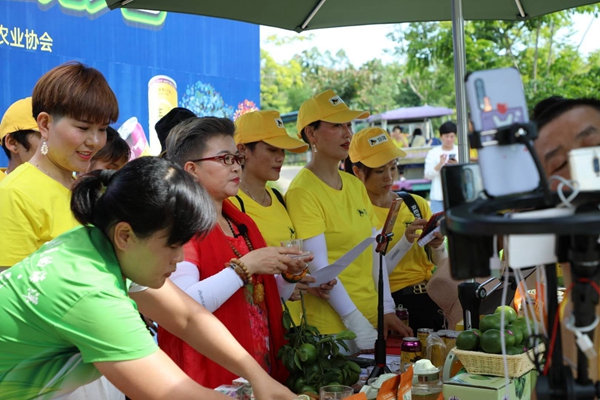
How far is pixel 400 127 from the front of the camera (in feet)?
77.0

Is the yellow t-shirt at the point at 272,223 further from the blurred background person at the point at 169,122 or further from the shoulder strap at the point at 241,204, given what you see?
the blurred background person at the point at 169,122

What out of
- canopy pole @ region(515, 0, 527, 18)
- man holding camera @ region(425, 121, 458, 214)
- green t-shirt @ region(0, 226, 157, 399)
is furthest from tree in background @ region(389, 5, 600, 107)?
green t-shirt @ region(0, 226, 157, 399)

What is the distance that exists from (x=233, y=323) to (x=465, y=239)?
150 cm

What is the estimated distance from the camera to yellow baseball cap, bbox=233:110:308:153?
3.25 metres

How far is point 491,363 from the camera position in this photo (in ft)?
7.00

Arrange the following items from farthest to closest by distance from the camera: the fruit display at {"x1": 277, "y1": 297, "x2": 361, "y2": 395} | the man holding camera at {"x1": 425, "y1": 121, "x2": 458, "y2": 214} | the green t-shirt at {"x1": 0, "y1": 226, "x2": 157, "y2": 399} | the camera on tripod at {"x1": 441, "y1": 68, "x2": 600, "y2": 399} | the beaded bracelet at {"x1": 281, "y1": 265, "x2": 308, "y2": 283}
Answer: the man holding camera at {"x1": 425, "y1": 121, "x2": 458, "y2": 214} → the beaded bracelet at {"x1": 281, "y1": 265, "x2": 308, "y2": 283} → the fruit display at {"x1": 277, "y1": 297, "x2": 361, "y2": 395} → the green t-shirt at {"x1": 0, "y1": 226, "x2": 157, "y2": 399} → the camera on tripod at {"x1": 441, "y1": 68, "x2": 600, "y2": 399}

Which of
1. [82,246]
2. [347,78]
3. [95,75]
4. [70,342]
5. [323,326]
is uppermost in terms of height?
[347,78]

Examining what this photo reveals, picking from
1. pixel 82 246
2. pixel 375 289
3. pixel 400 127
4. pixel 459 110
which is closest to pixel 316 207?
pixel 375 289

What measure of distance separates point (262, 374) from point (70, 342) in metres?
0.59

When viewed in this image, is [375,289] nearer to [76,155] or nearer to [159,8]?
[76,155]

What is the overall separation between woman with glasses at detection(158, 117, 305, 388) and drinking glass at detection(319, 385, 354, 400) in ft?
1.35

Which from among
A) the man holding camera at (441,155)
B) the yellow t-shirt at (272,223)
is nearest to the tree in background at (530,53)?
the man holding camera at (441,155)

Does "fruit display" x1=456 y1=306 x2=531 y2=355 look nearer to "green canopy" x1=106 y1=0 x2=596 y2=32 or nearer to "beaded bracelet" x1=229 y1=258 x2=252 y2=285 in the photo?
"beaded bracelet" x1=229 y1=258 x2=252 y2=285

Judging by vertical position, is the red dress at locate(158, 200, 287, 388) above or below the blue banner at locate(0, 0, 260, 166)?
below
